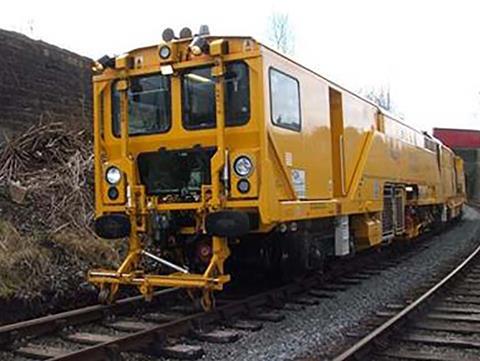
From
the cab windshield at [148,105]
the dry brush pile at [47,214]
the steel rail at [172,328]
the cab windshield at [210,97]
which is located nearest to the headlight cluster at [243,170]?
the cab windshield at [210,97]

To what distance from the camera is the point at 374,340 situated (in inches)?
259

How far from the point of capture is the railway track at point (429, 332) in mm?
6340

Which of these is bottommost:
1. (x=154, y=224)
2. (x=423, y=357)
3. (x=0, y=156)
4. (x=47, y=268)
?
(x=423, y=357)

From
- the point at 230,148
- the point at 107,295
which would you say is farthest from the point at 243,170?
the point at 107,295

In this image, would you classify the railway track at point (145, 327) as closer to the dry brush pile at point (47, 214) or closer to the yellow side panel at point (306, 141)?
the dry brush pile at point (47, 214)

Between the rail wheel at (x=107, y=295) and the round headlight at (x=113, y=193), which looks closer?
the rail wheel at (x=107, y=295)

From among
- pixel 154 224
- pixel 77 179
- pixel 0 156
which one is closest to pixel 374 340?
pixel 154 224

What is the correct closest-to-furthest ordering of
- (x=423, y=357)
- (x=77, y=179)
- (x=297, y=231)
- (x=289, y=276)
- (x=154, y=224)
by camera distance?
(x=423, y=357), (x=154, y=224), (x=297, y=231), (x=289, y=276), (x=77, y=179)

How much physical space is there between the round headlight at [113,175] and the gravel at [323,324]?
100 inches

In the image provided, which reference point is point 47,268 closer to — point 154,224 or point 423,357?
point 154,224

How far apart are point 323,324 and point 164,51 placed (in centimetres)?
380

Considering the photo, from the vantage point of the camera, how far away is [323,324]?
7.89m

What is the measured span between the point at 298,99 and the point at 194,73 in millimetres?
1456

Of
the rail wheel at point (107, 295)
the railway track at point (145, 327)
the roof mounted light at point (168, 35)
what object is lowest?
the railway track at point (145, 327)
